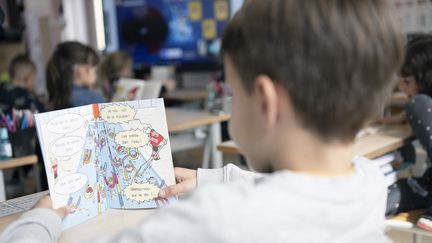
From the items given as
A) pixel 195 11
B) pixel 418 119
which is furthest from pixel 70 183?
pixel 195 11

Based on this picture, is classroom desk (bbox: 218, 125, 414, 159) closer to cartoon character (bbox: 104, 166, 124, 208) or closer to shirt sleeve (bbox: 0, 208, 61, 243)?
cartoon character (bbox: 104, 166, 124, 208)

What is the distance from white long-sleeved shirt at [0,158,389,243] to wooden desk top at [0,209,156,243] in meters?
0.34

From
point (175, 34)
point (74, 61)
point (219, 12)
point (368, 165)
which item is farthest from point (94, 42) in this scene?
point (368, 165)

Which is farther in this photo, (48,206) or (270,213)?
(48,206)

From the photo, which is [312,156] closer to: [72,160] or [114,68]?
[72,160]

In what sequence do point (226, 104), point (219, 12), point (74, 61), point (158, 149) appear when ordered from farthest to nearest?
1. point (219, 12)
2. point (226, 104)
3. point (74, 61)
4. point (158, 149)

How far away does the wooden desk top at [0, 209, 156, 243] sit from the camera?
0.92 meters

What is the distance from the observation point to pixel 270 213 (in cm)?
56

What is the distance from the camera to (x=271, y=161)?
0.63 meters

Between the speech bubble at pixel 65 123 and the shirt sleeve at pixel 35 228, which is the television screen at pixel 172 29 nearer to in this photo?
the speech bubble at pixel 65 123

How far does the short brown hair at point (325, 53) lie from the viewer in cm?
55

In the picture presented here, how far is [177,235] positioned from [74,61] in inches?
91.9

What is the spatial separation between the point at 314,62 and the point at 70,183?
58cm

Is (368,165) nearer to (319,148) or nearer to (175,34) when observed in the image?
(319,148)
